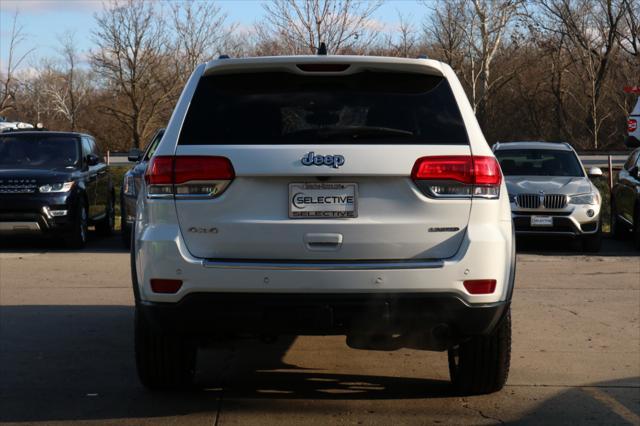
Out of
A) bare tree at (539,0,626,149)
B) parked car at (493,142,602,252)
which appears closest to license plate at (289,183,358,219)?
parked car at (493,142,602,252)

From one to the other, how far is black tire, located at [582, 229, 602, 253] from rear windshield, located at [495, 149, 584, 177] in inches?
49.1

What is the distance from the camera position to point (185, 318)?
484 centimetres

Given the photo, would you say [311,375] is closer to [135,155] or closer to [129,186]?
[129,186]

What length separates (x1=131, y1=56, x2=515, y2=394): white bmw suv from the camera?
4723mm

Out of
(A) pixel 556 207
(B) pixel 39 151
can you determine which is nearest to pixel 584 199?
(A) pixel 556 207

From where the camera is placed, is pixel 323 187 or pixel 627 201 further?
pixel 627 201

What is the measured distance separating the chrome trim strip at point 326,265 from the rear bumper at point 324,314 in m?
0.13

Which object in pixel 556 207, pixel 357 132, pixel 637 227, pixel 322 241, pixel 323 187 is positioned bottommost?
pixel 637 227

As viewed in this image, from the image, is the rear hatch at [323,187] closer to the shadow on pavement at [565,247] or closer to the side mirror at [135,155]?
the side mirror at [135,155]

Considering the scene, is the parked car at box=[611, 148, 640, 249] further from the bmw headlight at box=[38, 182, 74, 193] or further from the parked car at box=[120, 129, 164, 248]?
the bmw headlight at box=[38, 182, 74, 193]

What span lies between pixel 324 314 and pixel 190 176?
0.96m

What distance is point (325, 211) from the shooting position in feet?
15.6

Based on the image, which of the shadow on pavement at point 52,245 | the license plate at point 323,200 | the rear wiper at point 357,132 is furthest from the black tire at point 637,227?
the license plate at point 323,200

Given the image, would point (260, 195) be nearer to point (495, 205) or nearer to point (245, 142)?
point (245, 142)
